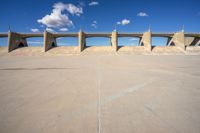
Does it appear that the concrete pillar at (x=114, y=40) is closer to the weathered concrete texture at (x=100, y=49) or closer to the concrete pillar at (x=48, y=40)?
the weathered concrete texture at (x=100, y=49)

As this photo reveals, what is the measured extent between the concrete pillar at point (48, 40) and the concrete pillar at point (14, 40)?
319 inches

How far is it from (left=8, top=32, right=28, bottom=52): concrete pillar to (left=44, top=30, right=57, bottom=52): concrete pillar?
811 cm

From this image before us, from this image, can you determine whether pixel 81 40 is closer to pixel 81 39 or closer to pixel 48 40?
pixel 81 39

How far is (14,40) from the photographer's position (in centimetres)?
3325

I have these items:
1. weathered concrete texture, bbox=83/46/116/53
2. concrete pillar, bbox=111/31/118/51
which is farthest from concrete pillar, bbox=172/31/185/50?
weathered concrete texture, bbox=83/46/116/53

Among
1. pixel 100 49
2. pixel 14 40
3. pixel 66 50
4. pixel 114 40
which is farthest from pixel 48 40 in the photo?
pixel 114 40

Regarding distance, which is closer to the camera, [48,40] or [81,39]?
[81,39]

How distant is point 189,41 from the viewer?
128ft

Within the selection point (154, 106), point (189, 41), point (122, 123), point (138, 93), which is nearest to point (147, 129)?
point (122, 123)

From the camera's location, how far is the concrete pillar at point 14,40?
1255 inches

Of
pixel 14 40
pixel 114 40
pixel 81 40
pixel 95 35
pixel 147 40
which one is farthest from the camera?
pixel 95 35

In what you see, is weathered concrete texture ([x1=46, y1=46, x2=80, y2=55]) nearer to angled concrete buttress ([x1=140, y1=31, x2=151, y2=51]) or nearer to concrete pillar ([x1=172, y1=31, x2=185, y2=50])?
angled concrete buttress ([x1=140, y1=31, x2=151, y2=51])

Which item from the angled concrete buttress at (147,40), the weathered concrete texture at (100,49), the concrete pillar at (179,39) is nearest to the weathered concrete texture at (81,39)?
the weathered concrete texture at (100,49)

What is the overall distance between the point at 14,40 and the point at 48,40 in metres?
8.48
